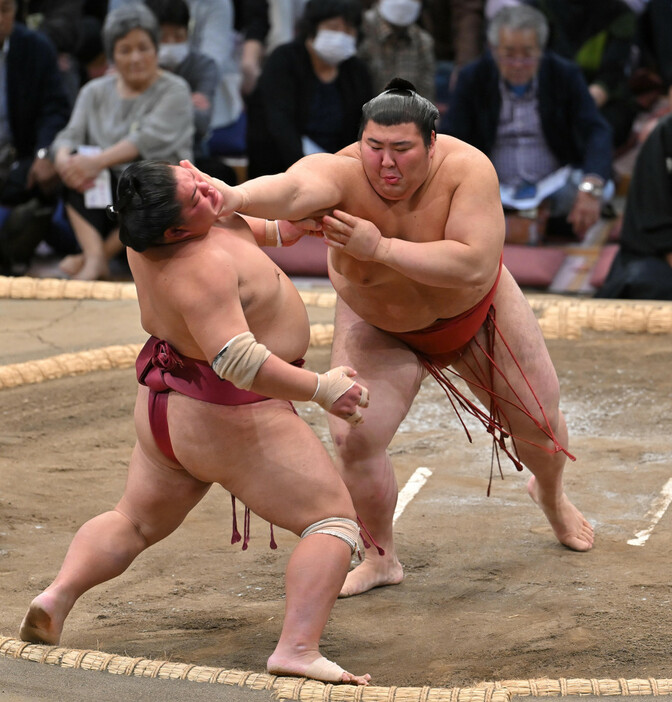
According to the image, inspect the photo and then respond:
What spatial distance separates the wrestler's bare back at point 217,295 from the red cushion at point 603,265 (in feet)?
10.3

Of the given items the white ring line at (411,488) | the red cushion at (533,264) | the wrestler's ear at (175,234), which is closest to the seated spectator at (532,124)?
the red cushion at (533,264)

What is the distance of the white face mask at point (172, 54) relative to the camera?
5.52 metres

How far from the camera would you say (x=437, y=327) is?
238 centimetres

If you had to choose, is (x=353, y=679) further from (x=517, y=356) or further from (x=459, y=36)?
(x=459, y=36)

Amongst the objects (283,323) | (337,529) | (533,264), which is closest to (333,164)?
(283,323)

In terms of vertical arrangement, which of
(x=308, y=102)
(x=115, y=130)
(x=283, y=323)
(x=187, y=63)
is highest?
(x=283, y=323)

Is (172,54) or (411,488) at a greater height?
(172,54)

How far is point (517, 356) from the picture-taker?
8.02 ft

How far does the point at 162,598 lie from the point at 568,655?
33.0 inches

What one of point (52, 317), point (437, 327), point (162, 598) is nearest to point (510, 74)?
point (52, 317)

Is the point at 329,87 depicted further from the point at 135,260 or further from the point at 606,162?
the point at 135,260

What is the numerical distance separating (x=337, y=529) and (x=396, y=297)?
1.73 ft

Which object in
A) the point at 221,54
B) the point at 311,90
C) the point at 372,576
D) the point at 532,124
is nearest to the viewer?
the point at 372,576

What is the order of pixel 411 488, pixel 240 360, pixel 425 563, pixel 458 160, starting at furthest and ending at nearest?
pixel 411 488 < pixel 425 563 < pixel 458 160 < pixel 240 360
